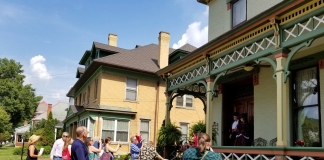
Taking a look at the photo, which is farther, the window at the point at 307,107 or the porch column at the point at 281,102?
the window at the point at 307,107

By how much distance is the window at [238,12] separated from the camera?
13734 millimetres

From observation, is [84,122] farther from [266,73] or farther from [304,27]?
[304,27]

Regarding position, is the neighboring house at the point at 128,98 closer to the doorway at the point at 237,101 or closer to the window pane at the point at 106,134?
the window pane at the point at 106,134

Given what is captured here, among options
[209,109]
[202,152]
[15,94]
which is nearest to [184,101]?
[209,109]

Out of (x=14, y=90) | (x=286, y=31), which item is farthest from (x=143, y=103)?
(x=14, y=90)

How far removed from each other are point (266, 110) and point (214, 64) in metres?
2.52

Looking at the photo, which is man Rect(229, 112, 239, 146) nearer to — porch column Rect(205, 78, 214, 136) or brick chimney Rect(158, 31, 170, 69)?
porch column Rect(205, 78, 214, 136)

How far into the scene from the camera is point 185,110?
26125mm

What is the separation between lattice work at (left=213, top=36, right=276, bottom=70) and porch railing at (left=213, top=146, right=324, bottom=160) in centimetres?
264

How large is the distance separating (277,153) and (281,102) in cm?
121

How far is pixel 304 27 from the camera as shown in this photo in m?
7.81

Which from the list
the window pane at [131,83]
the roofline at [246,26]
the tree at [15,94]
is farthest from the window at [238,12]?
the tree at [15,94]

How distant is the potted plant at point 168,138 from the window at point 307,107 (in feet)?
16.2

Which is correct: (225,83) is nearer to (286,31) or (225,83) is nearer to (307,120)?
(307,120)
